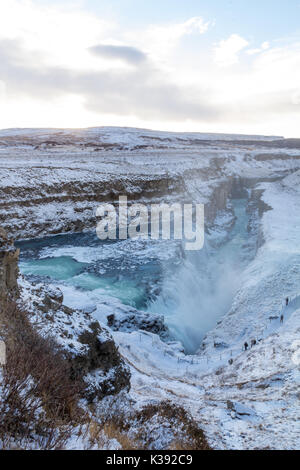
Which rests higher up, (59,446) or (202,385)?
(59,446)

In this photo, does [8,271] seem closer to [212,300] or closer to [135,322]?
[135,322]

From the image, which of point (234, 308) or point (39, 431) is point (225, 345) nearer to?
point (234, 308)

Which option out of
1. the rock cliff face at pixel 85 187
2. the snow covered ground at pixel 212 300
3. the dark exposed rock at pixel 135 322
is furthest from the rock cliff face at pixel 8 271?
the rock cliff face at pixel 85 187

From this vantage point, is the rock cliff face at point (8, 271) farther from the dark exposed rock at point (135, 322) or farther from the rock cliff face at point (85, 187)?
the rock cliff face at point (85, 187)

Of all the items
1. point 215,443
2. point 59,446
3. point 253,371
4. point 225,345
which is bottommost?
point 225,345

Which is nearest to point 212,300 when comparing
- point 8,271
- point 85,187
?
point 8,271

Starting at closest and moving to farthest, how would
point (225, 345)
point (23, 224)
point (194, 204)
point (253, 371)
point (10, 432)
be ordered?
1. point (10, 432)
2. point (253, 371)
3. point (225, 345)
4. point (23, 224)
5. point (194, 204)

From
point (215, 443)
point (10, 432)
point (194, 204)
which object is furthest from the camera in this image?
point (194, 204)

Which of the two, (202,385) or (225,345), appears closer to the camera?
(202,385)
